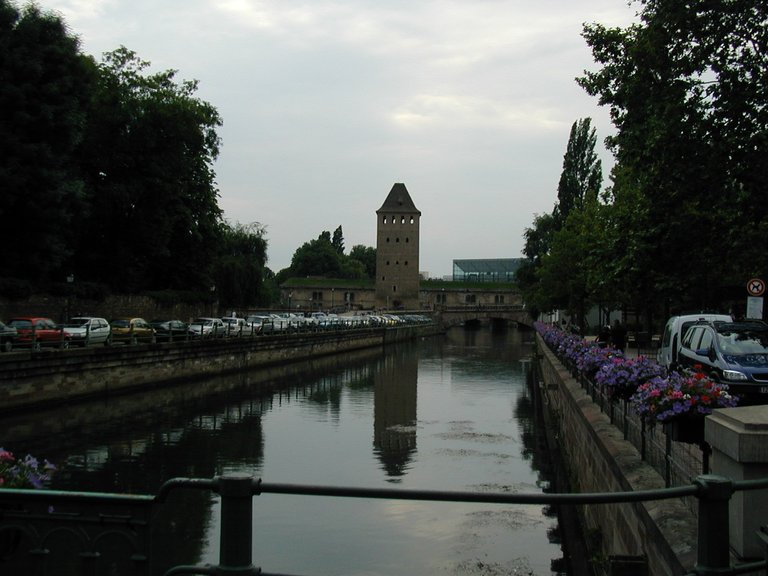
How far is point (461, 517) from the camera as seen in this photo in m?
16.0

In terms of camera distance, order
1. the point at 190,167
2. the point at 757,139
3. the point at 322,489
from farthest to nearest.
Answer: the point at 190,167
the point at 757,139
the point at 322,489

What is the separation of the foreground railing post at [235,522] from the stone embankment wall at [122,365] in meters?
23.6

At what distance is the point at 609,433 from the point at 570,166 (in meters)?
55.6

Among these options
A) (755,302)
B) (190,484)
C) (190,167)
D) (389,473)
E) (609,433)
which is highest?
(190,167)

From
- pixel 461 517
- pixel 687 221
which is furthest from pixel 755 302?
pixel 461 517

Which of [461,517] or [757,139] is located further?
[757,139]

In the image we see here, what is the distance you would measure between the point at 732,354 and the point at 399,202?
12671 centimetres

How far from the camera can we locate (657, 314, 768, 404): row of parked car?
14.1 metres

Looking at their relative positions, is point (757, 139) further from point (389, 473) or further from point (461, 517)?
point (389, 473)

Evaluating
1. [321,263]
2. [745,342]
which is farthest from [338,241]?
[745,342]

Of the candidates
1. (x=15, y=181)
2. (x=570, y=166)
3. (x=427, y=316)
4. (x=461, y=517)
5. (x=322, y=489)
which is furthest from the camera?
(x=427, y=316)

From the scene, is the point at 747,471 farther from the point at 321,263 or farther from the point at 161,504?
the point at 321,263

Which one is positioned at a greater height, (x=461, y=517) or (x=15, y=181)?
(x=15, y=181)

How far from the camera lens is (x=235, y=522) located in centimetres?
405
